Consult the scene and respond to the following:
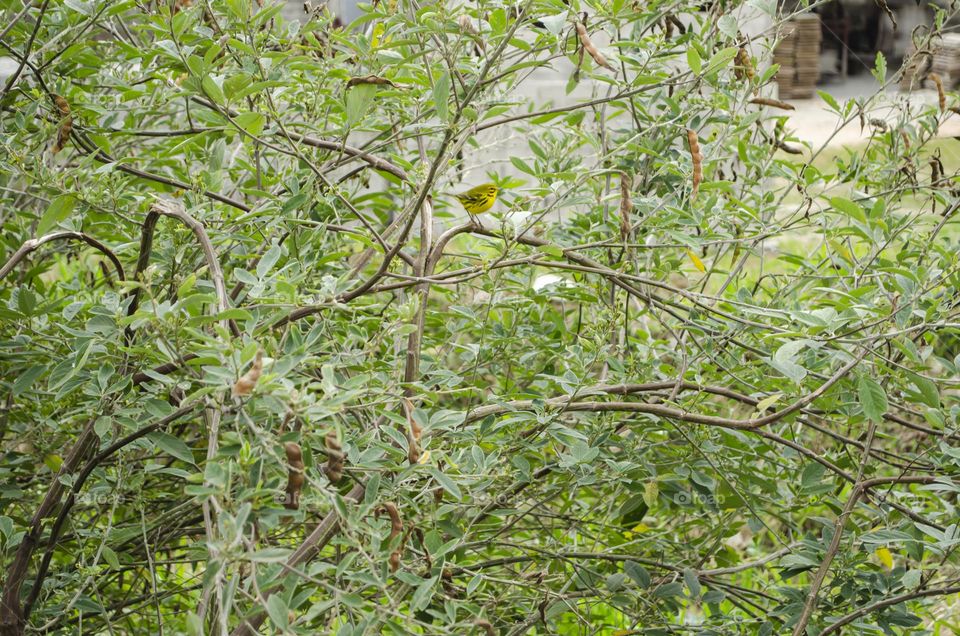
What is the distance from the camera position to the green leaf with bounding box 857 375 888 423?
4.50 feet

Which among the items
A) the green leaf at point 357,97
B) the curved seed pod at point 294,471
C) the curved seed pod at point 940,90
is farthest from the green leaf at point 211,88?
the curved seed pod at point 940,90

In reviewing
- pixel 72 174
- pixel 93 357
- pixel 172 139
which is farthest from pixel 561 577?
pixel 172 139

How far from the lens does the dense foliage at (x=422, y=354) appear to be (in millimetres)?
1210

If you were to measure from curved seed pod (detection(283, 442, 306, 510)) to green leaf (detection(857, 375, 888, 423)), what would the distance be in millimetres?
806

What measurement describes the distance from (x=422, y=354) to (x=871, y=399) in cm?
77

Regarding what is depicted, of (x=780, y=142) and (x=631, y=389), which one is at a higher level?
(x=780, y=142)

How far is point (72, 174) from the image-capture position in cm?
155

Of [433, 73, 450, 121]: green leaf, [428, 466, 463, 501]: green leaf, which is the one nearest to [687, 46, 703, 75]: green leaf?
[433, 73, 450, 121]: green leaf

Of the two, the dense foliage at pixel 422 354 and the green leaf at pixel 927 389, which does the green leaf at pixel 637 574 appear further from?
the green leaf at pixel 927 389

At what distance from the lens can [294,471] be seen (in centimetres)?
98

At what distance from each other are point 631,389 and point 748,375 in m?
0.32

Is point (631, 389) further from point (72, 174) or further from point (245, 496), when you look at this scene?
point (72, 174)

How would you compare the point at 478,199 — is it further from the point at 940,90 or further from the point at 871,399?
the point at 940,90

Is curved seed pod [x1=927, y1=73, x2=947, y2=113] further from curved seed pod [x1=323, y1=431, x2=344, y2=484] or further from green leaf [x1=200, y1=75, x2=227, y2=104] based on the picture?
curved seed pod [x1=323, y1=431, x2=344, y2=484]
